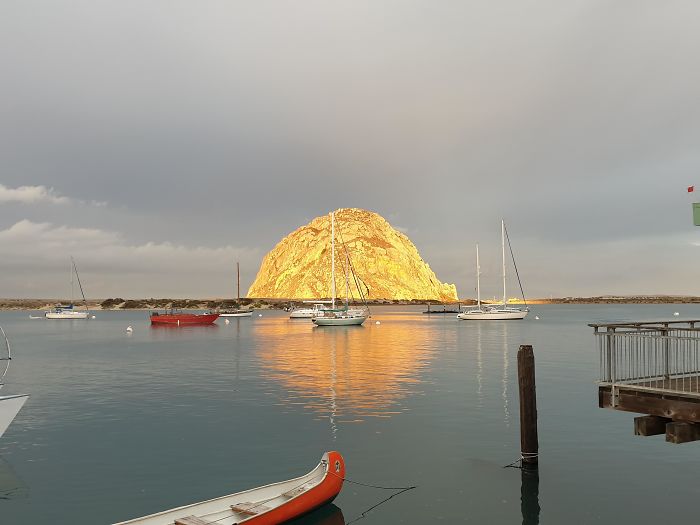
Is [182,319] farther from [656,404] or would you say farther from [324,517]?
[656,404]

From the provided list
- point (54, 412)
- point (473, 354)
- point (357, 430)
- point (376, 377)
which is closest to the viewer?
point (357, 430)

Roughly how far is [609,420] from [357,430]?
12881 mm

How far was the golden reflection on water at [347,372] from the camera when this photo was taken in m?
34.0

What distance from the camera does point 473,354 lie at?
65.5m

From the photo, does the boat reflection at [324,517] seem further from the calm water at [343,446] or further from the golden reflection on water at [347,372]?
the golden reflection on water at [347,372]

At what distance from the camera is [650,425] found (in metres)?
16.6

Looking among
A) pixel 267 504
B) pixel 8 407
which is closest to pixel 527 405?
pixel 267 504

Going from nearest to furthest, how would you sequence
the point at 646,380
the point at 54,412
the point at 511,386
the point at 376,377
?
the point at 646,380 < the point at 54,412 < the point at 511,386 < the point at 376,377

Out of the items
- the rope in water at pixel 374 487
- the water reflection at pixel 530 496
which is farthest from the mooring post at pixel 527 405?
the rope in water at pixel 374 487

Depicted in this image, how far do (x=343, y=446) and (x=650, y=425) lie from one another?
40.5 ft

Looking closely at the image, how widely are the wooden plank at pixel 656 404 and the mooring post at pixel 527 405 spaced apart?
326cm

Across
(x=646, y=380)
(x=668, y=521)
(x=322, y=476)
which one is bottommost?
(x=668, y=521)

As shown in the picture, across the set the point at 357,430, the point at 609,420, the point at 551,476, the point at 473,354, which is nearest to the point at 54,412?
the point at 357,430

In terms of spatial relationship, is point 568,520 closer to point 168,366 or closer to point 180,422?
point 180,422
